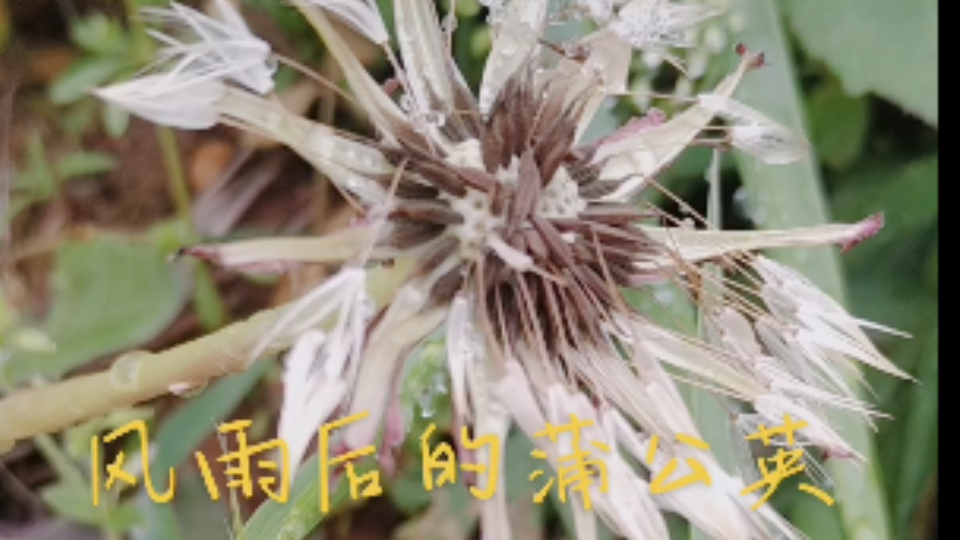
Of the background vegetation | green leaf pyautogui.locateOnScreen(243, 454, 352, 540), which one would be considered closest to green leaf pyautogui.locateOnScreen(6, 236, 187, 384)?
the background vegetation

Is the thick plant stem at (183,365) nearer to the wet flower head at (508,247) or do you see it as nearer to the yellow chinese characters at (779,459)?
the wet flower head at (508,247)

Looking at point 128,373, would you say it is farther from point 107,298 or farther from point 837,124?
point 837,124

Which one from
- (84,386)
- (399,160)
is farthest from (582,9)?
(84,386)

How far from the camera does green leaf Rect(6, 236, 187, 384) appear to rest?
52 cm

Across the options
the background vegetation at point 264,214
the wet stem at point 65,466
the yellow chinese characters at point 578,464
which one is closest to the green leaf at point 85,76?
the background vegetation at point 264,214

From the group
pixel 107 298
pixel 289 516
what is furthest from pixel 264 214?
pixel 289 516

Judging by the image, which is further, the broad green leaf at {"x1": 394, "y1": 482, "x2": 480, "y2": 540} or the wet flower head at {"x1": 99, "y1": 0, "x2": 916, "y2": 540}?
the broad green leaf at {"x1": 394, "y1": 482, "x2": 480, "y2": 540}

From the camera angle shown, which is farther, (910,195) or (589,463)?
(910,195)

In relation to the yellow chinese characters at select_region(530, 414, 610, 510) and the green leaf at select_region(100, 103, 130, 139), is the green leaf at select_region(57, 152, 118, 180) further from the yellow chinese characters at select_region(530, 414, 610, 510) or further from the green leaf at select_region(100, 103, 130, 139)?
the yellow chinese characters at select_region(530, 414, 610, 510)

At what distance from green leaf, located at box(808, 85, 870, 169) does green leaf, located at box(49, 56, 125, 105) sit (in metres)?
0.32

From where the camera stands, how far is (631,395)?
0.37 m

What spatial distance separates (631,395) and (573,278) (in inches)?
1.6

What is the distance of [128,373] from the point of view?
36cm

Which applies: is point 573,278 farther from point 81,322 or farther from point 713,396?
point 81,322
